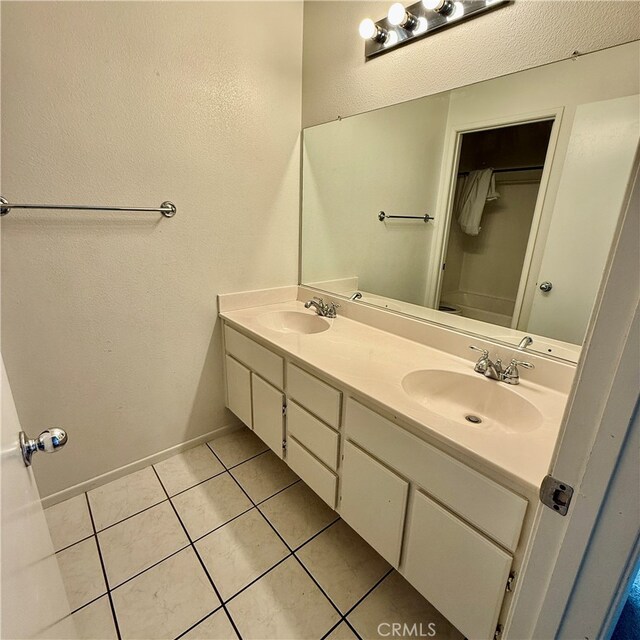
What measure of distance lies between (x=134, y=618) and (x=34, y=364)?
998mm

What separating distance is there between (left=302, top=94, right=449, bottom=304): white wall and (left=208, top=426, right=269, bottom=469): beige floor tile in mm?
1031

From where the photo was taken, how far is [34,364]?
52.5 inches

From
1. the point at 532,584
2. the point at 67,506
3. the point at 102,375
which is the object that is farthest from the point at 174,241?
the point at 532,584

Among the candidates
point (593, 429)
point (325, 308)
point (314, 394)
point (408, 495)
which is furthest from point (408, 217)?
point (593, 429)

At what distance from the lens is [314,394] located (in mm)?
1248

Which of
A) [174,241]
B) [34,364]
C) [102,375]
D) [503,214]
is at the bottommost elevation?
[102,375]

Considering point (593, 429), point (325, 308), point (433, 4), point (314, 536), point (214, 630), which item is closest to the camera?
point (593, 429)

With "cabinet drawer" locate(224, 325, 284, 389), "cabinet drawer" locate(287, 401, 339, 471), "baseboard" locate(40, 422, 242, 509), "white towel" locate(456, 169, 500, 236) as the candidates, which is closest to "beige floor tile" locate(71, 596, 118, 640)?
"baseboard" locate(40, 422, 242, 509)

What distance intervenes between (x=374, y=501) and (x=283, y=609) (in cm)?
50

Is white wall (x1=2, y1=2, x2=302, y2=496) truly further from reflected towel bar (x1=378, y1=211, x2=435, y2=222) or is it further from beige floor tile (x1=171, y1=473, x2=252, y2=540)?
reflected towel bar (x1=378, y1=211, x2=435, y2=222)

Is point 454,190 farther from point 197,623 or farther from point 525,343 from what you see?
point 197,623

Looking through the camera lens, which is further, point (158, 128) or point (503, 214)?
point (158, 128)

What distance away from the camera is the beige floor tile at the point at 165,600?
1073 millimetres

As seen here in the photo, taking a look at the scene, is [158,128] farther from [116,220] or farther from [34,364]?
[34,364]
